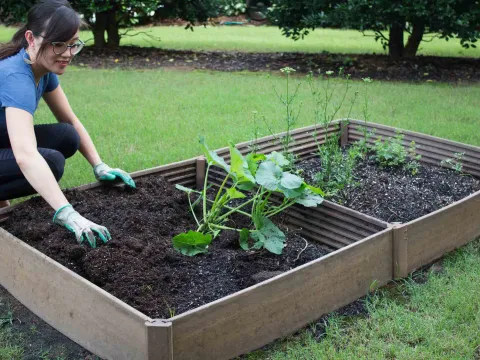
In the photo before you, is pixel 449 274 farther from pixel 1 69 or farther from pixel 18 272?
pixel 1 69

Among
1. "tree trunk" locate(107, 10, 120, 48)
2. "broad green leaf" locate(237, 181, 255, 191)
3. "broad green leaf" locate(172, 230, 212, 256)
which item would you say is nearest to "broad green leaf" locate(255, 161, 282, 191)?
"broad green leaf" locate(237, 181, 255, 191)

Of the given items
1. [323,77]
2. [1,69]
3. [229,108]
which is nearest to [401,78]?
[323,77]

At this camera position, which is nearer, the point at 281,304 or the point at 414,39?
the point at 281,304

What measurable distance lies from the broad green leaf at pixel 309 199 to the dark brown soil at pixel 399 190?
38 cm

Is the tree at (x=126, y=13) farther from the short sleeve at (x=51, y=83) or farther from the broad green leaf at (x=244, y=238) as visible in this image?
the broad green leaf at (x=244, y=238)

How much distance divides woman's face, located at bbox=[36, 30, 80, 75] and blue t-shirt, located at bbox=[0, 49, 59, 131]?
0.29 feet

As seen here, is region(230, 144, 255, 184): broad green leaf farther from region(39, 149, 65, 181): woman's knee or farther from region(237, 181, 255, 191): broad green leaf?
region(39, 149, 65, 181): woman's knee

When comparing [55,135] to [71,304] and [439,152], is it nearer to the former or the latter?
[71,304]

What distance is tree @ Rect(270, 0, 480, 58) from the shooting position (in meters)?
8.01

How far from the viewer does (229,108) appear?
21.6ft

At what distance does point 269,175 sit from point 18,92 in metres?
1.24

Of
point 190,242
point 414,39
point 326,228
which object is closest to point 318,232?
point 326,228

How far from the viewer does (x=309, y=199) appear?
3537mm

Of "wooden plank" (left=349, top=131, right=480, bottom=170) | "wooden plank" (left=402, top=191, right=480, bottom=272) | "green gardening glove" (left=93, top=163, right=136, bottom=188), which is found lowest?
"wooden plank" (left=402, top=191, right=480, bottom=272)
